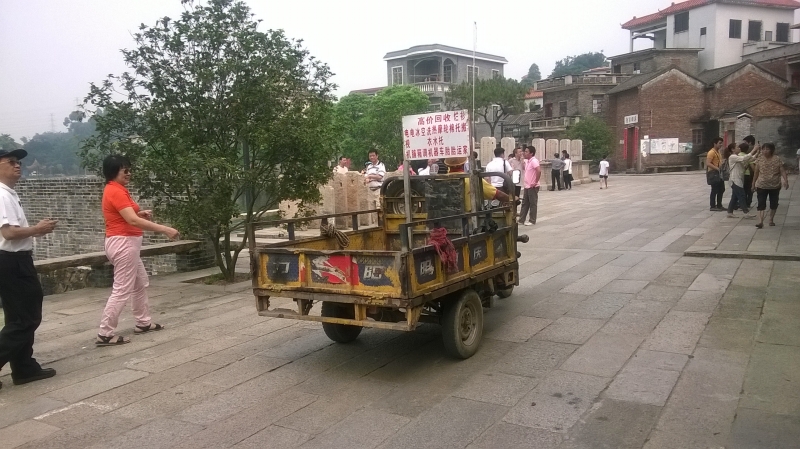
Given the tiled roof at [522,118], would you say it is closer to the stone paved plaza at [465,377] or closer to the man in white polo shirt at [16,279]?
the stone paved plaza at [465,377]

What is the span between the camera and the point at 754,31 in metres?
47.0

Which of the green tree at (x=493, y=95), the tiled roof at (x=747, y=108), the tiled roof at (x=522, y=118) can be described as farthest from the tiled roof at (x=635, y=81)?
the tiled roof at (x=522, y=118)

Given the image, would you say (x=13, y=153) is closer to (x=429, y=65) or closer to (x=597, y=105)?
(x=597, y=105)

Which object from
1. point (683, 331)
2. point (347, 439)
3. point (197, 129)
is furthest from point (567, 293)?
point (197, 129)

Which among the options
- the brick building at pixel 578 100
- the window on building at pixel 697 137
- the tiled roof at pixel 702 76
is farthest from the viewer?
the brick building at pixel 578 100

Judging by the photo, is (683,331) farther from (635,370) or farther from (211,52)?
(211,52)

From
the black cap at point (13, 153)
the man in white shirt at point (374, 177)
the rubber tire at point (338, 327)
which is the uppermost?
the black cap at point (13, 153)

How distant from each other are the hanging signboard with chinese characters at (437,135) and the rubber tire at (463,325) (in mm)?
1371

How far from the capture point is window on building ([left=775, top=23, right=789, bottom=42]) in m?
47.5

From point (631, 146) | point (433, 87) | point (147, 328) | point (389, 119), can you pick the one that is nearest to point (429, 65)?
point (433, 87)

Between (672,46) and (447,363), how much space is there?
5183 cm

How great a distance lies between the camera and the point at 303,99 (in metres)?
8.43

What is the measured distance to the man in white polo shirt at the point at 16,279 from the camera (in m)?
4.71

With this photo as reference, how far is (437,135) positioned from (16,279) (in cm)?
371
